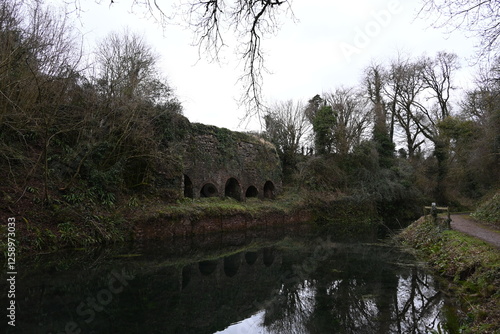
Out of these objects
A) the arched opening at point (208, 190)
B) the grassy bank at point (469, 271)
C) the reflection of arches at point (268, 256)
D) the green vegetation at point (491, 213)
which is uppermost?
the arched opening at point (208, 190)

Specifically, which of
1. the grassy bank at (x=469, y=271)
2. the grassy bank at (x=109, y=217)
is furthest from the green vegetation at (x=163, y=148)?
the grassy bank at (x=469, y=271)

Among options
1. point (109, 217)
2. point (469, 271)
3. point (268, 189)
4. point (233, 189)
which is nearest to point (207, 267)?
point (109, 217)

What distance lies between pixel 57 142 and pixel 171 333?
370 inches

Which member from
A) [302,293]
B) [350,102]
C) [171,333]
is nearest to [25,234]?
[171,333]

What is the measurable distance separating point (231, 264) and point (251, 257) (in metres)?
1.11

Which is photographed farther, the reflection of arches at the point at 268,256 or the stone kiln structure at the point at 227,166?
the stone kiln structure at the point at 227,166

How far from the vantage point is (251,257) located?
9578 millimetres

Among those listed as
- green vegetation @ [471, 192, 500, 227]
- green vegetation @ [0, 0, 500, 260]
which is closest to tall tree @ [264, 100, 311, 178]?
green vegetation @ [0, 0, 500, 260]

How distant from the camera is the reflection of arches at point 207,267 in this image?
7.65m

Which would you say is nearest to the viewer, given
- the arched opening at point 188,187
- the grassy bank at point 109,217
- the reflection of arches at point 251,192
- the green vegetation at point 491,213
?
the grassy bank at point 109,217

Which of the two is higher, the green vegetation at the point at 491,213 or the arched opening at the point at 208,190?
the arched opening at the point at 208,190

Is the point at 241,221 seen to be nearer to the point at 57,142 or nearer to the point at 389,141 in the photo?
the point at 57,142

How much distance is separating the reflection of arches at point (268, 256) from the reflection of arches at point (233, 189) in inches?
291

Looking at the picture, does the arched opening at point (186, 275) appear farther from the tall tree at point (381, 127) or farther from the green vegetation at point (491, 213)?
the tall tree at point (381, 127)
